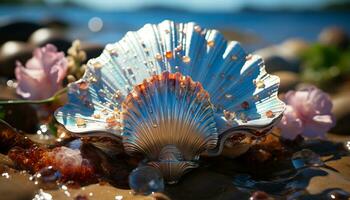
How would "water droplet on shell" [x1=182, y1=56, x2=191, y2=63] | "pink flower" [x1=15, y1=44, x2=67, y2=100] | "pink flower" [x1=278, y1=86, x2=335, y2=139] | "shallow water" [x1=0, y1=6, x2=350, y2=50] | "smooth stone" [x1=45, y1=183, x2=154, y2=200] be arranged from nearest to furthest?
1. "smooth stone" [x1=45, y1=183, x2=154, y2=200]
2. "water droplet on shell" [x1=182, y1=56, x2=191, y2=63]
3. "pink flower" [x1=278, y1=86, x2=335, y2=139]
4. "pink flower" [x1=15, y1=44, x2=67, y2=100]
5. "shallow water" [x1=0, y1=6, x2=350, y2=50]

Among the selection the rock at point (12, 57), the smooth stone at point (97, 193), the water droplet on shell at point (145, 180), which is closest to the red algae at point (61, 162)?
the smooth stone at point (97, 193)

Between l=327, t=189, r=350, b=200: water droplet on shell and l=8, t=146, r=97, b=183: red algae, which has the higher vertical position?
l=8, t=146, r=97, b=183: red algae

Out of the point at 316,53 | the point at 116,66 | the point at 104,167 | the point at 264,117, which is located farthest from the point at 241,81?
the point at 316,53

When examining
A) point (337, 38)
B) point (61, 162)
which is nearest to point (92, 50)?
point (61, 162)

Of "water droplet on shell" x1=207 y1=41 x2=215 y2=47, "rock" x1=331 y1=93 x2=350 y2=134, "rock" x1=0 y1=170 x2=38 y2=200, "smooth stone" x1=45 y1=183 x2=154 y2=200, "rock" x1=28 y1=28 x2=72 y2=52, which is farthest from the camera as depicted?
"rock" x1=28 y1=28 x2=72 y2=52

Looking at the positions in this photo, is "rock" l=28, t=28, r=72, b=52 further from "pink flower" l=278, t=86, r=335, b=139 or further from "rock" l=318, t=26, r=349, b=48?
"rock" l=318, t=26, r=349, b=48

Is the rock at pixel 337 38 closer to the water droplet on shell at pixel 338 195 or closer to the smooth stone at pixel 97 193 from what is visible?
the water droplet on shell at pixel 338 195

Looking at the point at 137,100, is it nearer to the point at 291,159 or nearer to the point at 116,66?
the point at 116,66

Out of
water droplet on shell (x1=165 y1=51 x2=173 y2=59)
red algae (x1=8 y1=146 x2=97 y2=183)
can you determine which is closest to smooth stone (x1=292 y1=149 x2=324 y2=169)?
water droplet on shell (x1=165 y1=51 x2=173 y2=59)
